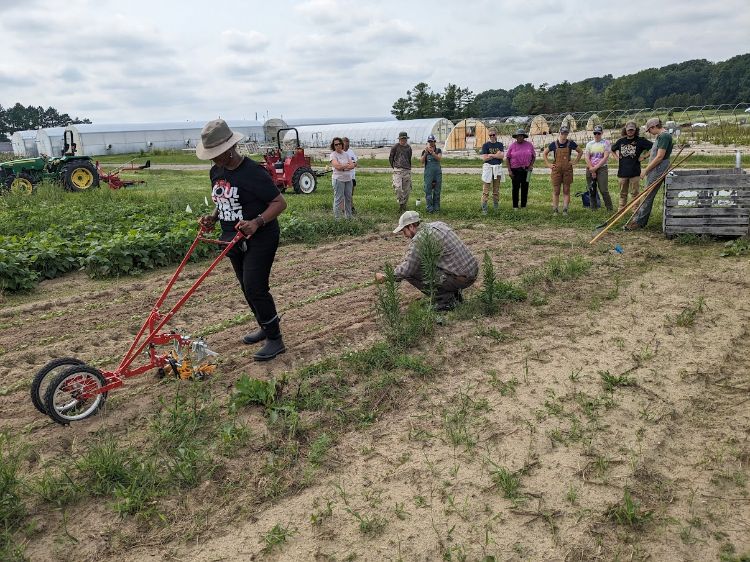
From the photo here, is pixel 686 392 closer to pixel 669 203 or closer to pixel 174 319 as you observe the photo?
pixel 174 319

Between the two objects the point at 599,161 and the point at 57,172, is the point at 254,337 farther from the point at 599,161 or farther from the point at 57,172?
the point at 57,172

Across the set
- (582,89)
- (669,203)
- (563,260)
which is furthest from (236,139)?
(582,89)

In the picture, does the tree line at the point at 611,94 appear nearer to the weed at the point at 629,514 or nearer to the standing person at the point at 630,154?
the standing person at the point at 630,154

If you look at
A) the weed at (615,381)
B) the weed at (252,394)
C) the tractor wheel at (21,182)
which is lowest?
the weed at (615,381)

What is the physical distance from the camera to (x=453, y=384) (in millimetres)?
4742

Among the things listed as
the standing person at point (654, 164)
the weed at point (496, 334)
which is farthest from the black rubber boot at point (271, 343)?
the standing person at point (654, 164)

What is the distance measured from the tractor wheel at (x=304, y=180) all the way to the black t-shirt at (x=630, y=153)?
9433 mm

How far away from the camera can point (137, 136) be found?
50.2 m

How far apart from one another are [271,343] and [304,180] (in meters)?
13.0

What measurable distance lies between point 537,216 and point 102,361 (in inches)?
332

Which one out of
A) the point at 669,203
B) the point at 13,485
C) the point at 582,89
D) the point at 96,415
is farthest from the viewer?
the point at 582,89

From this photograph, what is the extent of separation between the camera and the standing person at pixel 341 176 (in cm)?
1167

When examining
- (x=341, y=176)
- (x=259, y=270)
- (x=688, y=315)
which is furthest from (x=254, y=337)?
(x=341, y=176)

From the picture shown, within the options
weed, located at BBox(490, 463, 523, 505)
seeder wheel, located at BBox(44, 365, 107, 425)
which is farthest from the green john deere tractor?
weed, located at BBox(490, 463, 523, 505)
